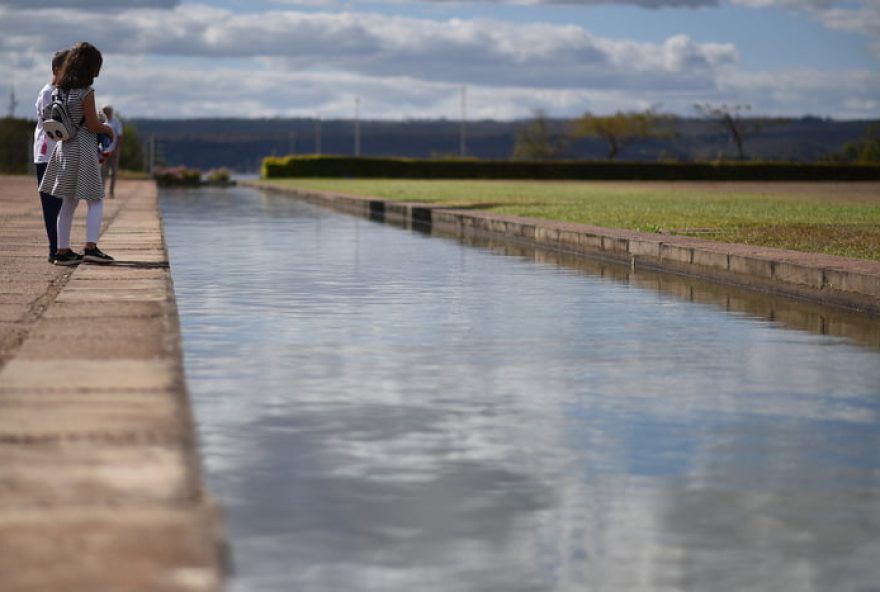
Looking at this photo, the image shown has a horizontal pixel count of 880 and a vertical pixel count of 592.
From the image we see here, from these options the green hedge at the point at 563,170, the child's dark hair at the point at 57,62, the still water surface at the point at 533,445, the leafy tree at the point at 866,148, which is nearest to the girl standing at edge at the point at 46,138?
the child's dark hair at the point at 57,62

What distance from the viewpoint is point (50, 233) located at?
1295 cm

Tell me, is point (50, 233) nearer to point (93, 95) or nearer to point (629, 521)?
point (93, 95)

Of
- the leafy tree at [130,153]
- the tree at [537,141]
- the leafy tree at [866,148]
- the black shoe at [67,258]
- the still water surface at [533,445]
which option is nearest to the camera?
the still water surface at [533,445]

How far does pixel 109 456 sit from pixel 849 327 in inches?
255

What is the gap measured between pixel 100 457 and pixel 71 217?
8254mm

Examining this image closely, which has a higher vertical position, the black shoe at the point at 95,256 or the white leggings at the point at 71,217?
the white leggings at the point at 71,217

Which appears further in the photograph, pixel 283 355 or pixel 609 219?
pixel 609 219

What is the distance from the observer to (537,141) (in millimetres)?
178625

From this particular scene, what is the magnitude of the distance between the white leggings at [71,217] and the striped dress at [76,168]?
9cm

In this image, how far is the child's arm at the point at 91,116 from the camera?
11.9 m

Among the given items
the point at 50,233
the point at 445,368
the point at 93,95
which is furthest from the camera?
the point at 50,233

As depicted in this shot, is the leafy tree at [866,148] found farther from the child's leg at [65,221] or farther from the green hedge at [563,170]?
the child's leg at [65,221]

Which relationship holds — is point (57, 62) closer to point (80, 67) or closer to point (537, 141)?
point (80, 67)

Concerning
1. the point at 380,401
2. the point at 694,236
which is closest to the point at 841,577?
the point at 380,401
